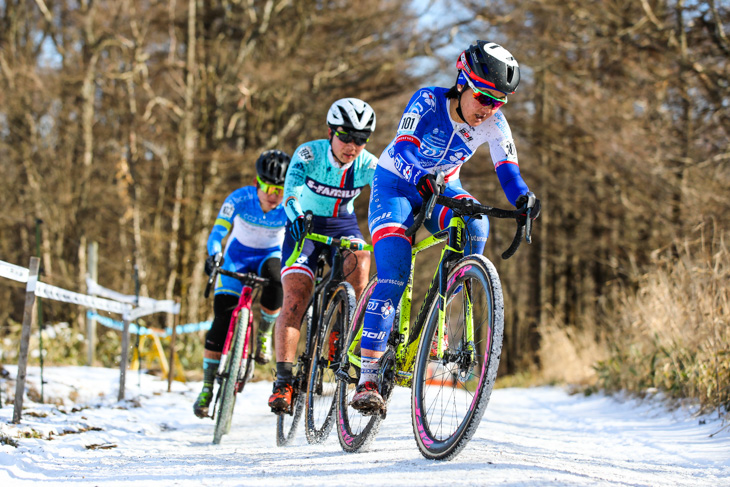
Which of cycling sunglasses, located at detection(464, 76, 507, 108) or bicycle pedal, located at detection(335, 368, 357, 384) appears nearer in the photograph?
cycling sunglasses, located at detection(464, 76, 507, 108)

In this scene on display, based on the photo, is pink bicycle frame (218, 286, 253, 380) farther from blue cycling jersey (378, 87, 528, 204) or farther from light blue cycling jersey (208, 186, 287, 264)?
blue cycling jersey (378, 87, 528, 204)

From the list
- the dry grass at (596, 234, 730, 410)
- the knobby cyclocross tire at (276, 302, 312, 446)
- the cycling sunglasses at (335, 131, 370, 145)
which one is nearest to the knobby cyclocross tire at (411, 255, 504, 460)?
the knobby cyclocross tire at (276, 302, 312, 446)

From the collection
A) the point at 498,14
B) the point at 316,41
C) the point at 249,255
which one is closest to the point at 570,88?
the point at 498,14

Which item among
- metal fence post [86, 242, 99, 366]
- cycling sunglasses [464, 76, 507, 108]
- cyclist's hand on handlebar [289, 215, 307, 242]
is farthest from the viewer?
metal fence post [86, 242, 99, 366]

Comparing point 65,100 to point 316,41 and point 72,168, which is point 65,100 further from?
point 316,41

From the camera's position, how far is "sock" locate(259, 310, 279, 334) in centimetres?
648

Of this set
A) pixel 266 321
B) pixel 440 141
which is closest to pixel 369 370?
pixel 440 141

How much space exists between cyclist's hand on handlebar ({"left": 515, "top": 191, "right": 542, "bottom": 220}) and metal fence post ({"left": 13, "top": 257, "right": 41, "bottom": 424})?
3709 millimetres

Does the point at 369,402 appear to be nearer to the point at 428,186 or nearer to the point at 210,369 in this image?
the point at 428,186

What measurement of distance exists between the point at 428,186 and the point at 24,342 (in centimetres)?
341

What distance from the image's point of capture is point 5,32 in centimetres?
1759

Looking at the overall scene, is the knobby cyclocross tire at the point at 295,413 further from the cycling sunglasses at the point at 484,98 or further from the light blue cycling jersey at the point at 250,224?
the cycling sunglasses at the point at 484,98

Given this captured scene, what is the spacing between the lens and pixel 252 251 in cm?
680

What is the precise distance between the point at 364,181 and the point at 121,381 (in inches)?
145
